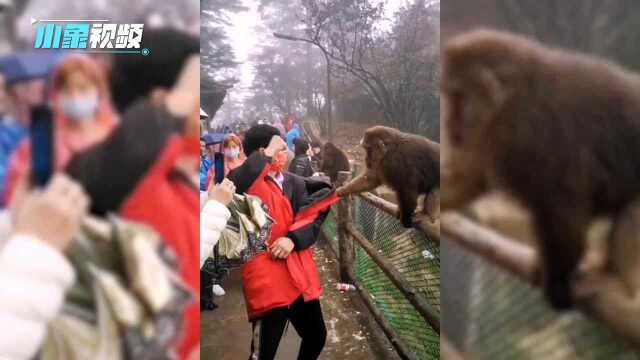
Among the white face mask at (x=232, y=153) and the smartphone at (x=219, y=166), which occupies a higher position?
the white face mask at (x=232, y=153)

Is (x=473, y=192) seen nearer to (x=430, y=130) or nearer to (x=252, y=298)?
(x=430, y=130)

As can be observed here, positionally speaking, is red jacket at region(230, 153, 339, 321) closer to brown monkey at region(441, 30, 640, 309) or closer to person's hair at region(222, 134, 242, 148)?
person's hair at region(222, 134, 242, 148)

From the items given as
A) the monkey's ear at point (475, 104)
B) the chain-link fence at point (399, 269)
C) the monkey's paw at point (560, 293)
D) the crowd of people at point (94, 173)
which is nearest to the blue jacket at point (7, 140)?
the crowd of people at point (94, 173)

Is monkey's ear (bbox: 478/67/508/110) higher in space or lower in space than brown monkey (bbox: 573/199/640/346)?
higher

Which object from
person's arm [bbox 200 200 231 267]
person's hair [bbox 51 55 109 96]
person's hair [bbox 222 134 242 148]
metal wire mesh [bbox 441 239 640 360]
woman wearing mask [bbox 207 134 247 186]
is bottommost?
metal wire mesh [bbox 441 239 640 360]

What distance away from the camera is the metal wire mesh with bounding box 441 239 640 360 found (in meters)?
1.06

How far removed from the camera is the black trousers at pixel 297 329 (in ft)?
4.84

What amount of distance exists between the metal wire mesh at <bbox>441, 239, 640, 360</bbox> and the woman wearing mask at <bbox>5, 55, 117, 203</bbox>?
1054 millimetres

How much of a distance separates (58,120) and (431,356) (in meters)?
1.41

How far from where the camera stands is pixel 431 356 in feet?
5.01

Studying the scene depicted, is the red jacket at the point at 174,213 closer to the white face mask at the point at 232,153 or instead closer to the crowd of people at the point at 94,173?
the crowd of people at the point at 94,173

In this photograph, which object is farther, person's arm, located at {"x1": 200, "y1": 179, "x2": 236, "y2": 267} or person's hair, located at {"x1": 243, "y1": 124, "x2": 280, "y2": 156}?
person's hair, located at {"x1": 243, "y1": 124, "x2": 280, "y2": 156}

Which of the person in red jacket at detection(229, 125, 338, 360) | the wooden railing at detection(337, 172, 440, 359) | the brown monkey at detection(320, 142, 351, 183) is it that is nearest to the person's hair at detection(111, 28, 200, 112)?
the person in red jacket at detection(229, 125, 338, 360)

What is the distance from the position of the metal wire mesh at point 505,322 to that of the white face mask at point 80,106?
108 centimetres
